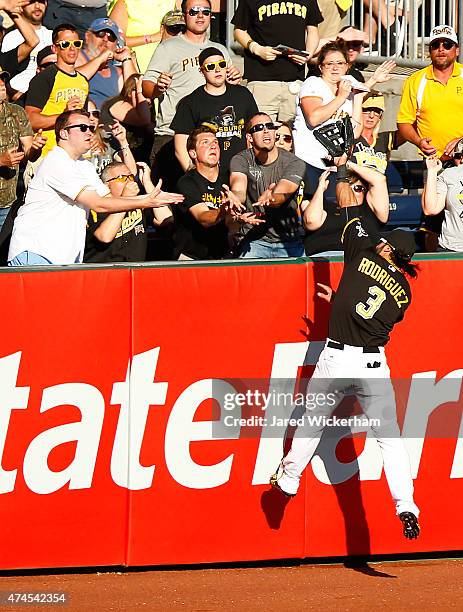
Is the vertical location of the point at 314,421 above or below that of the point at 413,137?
below

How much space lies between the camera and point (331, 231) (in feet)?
33.9

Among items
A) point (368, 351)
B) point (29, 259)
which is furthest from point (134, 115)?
point (368, 351)

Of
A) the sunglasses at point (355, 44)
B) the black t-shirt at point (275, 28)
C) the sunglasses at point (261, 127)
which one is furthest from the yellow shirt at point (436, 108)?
the sunglasses at point (261, 127)

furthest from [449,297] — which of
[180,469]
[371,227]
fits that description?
[180,469]

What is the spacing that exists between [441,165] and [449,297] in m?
2.08

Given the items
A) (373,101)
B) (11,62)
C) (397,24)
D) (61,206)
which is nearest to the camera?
(61,206)

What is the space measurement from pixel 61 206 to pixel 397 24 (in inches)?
241

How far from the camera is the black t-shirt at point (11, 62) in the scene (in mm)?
12070

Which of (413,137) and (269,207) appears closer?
(269,207)

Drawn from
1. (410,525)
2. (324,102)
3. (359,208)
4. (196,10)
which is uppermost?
(196,10)

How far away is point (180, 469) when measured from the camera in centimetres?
920

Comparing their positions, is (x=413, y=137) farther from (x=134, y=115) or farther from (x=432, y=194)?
(x=134, y=115)

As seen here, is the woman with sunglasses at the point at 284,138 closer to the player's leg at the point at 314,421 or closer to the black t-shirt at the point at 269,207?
the black t-shirt at the point at 269,207

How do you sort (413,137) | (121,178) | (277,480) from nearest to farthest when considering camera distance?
(277,480)
(121,178)
(413,137)
